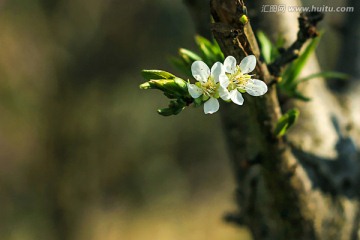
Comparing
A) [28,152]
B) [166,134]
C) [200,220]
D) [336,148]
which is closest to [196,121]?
[166,134]

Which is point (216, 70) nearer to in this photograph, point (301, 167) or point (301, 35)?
point (301, 35)

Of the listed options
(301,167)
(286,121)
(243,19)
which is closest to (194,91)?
(243,19)

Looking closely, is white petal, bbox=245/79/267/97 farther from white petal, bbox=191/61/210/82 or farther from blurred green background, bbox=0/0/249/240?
blurred green background, bbox=0/0/249/240

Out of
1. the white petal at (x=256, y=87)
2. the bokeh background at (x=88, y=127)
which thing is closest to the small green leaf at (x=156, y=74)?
the white petal at (x=256, y=87)

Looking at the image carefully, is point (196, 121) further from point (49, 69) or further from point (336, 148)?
point (336, 148)

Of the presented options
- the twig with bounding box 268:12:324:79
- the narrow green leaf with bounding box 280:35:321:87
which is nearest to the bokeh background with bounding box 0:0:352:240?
the narrow green leaf with bounding box 280:35:321:87

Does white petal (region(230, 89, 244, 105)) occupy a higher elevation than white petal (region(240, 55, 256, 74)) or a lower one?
lower

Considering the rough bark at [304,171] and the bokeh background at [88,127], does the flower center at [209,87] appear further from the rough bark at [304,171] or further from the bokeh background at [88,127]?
the bokeh background at [88,127]
